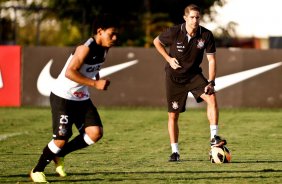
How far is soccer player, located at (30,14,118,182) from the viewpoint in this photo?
9633 millimetres

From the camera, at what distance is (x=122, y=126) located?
18.3 meters

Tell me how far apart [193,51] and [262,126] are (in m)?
6.31

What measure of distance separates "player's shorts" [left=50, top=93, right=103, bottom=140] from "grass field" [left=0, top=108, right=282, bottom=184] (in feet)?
1.79

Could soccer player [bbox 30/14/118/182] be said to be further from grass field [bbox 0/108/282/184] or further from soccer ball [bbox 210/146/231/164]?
soccer ball [bbox 210/146/231/164]

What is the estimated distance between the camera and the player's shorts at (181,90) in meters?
12.4

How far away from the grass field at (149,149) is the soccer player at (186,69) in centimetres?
58

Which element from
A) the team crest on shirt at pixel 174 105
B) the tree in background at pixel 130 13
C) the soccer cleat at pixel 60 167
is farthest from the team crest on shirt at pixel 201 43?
the tree in background at pixel 130 13

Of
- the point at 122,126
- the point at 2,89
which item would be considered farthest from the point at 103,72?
the point at 122,126

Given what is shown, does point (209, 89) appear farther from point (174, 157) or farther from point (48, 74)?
point (48, 74)

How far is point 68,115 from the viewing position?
9.96 metres

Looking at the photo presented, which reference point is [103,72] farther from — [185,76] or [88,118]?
[88,118]

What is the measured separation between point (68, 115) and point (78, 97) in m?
0.23

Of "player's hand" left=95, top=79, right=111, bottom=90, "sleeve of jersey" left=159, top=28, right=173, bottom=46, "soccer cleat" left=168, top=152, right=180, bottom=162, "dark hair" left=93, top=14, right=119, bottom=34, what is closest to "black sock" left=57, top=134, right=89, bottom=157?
"player's hand" left=95, top=79, right=111, bottom=90

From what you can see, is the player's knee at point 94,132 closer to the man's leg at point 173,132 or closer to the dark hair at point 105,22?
the dark hair at point 105,22
